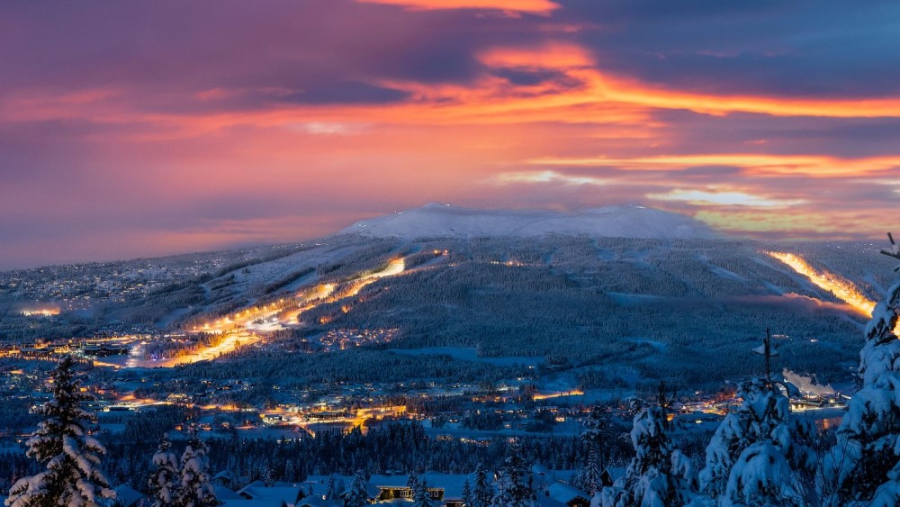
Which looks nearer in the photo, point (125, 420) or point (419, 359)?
point (125, 420)

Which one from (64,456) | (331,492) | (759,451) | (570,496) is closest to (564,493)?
(570,496)

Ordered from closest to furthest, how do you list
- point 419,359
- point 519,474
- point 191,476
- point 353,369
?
point 191,476, point 519,474, point 353,369, point 419,359

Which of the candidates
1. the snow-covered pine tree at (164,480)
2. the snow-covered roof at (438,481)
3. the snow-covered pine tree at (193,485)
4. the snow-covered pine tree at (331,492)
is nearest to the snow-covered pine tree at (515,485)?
the snow-covered pine tree at (193,485)

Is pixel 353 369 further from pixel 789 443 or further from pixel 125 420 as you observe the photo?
pixel 789 443

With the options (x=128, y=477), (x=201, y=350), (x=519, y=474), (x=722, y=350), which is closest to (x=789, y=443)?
(x=519, y=474)

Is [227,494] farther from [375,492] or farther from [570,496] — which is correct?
[570,496]

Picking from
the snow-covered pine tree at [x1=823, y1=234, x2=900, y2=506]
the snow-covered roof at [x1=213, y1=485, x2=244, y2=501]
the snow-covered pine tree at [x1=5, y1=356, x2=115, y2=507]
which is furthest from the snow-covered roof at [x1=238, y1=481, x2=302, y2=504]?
the snow-covered pine tree at [x1=823, y1=234, x2=900, y2=506]

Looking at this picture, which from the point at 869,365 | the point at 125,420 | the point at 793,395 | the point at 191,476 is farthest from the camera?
the point at 125,420
